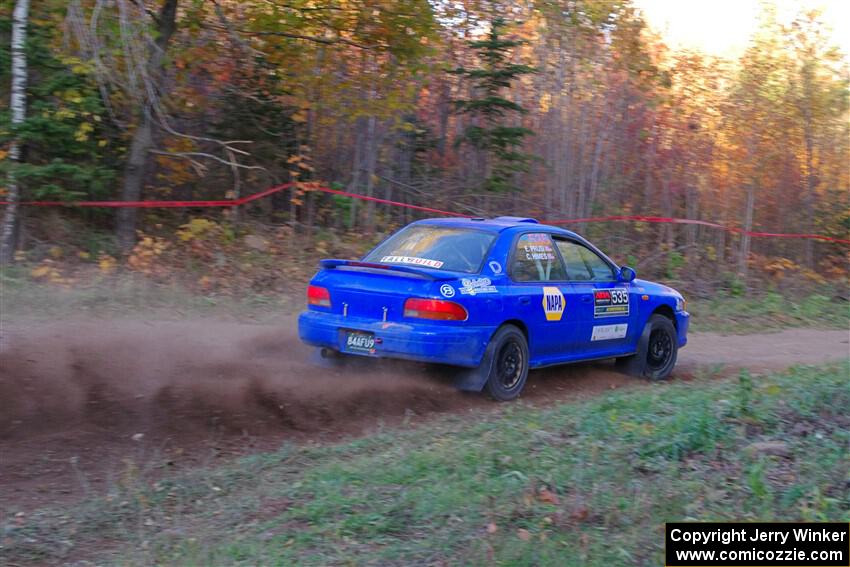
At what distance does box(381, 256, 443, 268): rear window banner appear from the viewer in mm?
8000

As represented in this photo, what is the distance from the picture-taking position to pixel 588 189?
1750cm

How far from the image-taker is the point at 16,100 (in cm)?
1231

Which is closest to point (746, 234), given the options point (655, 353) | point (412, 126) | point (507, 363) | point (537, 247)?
point (412, 126)

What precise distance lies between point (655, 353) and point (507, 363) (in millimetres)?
2507

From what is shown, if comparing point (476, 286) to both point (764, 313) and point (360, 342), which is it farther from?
point (764, 313)

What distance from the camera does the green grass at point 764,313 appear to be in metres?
13.8

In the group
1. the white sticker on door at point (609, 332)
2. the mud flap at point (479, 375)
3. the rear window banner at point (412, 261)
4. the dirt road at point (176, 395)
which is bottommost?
the dirt road at point (176, 395)

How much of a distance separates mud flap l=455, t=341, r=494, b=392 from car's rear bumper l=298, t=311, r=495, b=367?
0.25 ft

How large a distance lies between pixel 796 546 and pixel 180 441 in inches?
156

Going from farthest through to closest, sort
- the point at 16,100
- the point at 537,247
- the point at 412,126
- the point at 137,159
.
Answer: the point at 412,126 < the point at 137,159 < the point at 16,100 < the point at 537,247

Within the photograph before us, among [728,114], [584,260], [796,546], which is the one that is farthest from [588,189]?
[796,546]

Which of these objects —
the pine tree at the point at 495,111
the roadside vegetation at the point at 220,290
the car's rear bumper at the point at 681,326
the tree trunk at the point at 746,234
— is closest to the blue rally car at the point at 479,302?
the car's rear bumper at the point at 681,326

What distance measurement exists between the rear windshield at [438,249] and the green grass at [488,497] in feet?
7.29

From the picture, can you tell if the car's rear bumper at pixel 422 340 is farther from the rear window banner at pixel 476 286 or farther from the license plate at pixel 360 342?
the rear window banner at pixel 476 286
